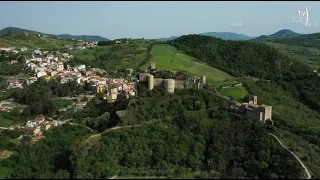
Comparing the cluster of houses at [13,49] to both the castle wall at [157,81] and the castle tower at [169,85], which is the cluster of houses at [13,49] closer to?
the castle wall at [157,81]

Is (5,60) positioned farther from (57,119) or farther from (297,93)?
(297,93)

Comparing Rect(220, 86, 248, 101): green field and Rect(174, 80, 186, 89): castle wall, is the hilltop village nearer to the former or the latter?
Rect(174, 80, 186, 89): castle wall

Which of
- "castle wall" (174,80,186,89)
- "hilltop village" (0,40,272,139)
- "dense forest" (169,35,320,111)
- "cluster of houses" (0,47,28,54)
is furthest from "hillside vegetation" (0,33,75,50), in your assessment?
"castle wall" (174,80,186,89)

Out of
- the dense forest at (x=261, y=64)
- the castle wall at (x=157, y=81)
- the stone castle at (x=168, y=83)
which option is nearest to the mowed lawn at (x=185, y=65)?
the dense forest at (x=261, y=64)

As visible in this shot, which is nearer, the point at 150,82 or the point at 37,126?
the point at 37,126

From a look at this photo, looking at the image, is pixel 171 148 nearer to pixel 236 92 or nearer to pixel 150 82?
pixel 150 82

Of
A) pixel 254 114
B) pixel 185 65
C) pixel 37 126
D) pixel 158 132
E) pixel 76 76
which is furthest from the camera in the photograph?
pixel 185 65

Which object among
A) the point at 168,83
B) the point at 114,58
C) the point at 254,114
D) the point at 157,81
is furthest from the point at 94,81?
the point at 254,114
